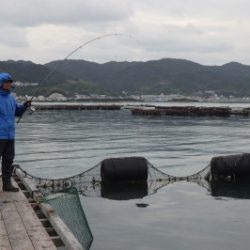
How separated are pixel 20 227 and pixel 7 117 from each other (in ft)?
9.15

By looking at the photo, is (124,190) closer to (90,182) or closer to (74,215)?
(90,182)

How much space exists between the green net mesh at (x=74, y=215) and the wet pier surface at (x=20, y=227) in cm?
85

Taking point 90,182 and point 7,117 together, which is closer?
point 7,117

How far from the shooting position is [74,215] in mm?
11250

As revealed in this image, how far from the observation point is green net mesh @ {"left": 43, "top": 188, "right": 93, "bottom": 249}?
10.7 metres

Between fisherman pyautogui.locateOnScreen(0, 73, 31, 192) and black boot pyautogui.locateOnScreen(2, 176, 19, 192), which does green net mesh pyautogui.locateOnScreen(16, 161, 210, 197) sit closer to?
black boot pyautogui.locateOnScreen(2, 176, 19, 192)

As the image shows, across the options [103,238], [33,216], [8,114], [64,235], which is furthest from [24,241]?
[103,238]

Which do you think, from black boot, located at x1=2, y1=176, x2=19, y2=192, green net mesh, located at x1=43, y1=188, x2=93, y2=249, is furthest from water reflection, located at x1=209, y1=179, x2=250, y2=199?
black boot, located at x1=2, y1=176, x2=19, y2=192

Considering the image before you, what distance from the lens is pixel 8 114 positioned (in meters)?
10.2

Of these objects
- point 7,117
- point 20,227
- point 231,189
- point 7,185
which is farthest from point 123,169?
point 20,227

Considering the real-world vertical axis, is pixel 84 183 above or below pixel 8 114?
below

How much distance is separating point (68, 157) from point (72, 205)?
18625 mm

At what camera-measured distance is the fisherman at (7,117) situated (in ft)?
33.0

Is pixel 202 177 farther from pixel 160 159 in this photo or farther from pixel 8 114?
pixel 8 114
